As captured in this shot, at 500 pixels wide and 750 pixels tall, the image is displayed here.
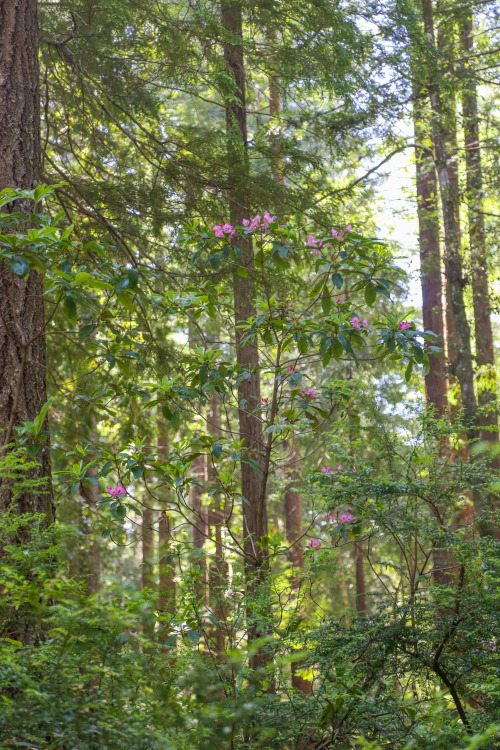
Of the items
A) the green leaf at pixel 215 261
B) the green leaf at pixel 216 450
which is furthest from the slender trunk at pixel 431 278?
the green leaf at pixel 216 450

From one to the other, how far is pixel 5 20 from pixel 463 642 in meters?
4.45

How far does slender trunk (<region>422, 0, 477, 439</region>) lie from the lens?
782cm

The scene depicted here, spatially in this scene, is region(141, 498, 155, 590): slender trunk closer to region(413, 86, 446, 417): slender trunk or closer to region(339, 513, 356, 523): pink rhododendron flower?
region(339, 513, 356, 523): pink rhododendron flower

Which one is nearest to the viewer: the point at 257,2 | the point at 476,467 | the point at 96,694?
the point at 96,694

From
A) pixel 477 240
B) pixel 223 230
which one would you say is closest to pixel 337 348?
pixel 223 230

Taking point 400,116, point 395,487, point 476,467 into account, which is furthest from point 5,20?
point 400,116

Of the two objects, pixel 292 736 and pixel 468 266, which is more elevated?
pixel 468 266

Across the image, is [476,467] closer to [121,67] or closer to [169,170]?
[169,170]

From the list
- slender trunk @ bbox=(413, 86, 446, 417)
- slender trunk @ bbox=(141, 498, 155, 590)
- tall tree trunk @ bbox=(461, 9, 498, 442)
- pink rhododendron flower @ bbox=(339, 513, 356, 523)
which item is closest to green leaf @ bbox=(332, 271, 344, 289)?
pink rhododendron flower @ bbox=(339, 513, 356, 523)

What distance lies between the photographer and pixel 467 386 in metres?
7.77

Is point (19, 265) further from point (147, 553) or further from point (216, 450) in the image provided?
point (147, 553)

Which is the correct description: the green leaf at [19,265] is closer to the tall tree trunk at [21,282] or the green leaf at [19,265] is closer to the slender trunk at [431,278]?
the tall tree trunk at [21,282]

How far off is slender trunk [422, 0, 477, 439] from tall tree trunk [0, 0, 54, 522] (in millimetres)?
5298

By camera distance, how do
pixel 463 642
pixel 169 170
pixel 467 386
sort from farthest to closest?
pixel 467 386 < pixel 169 170 < pixel 463 642
